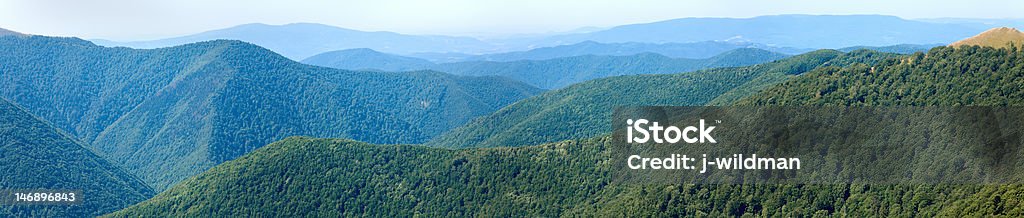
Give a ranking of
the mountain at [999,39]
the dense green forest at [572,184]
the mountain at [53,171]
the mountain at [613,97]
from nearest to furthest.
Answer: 1. the dense green forest at [572,184]
2. the mountain at [999,39]
3. the mountain at [53,171]
4. the mountain at [613,97]

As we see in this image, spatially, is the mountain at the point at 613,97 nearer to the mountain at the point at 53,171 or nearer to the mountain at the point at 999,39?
the mountain at the point at 999,39

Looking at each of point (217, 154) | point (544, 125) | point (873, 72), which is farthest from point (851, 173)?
point (217, 154)

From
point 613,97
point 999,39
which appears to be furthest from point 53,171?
point 999,39

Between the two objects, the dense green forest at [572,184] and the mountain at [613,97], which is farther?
the mountain at [613,97]

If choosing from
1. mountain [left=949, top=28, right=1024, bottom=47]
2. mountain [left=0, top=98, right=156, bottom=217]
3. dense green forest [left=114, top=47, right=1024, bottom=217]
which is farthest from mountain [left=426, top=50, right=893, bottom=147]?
mountain [left=0, top=98, right=156, bottom=217]

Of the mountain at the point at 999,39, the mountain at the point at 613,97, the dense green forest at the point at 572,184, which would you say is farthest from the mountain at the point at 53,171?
the mountain at the point at 999,39
